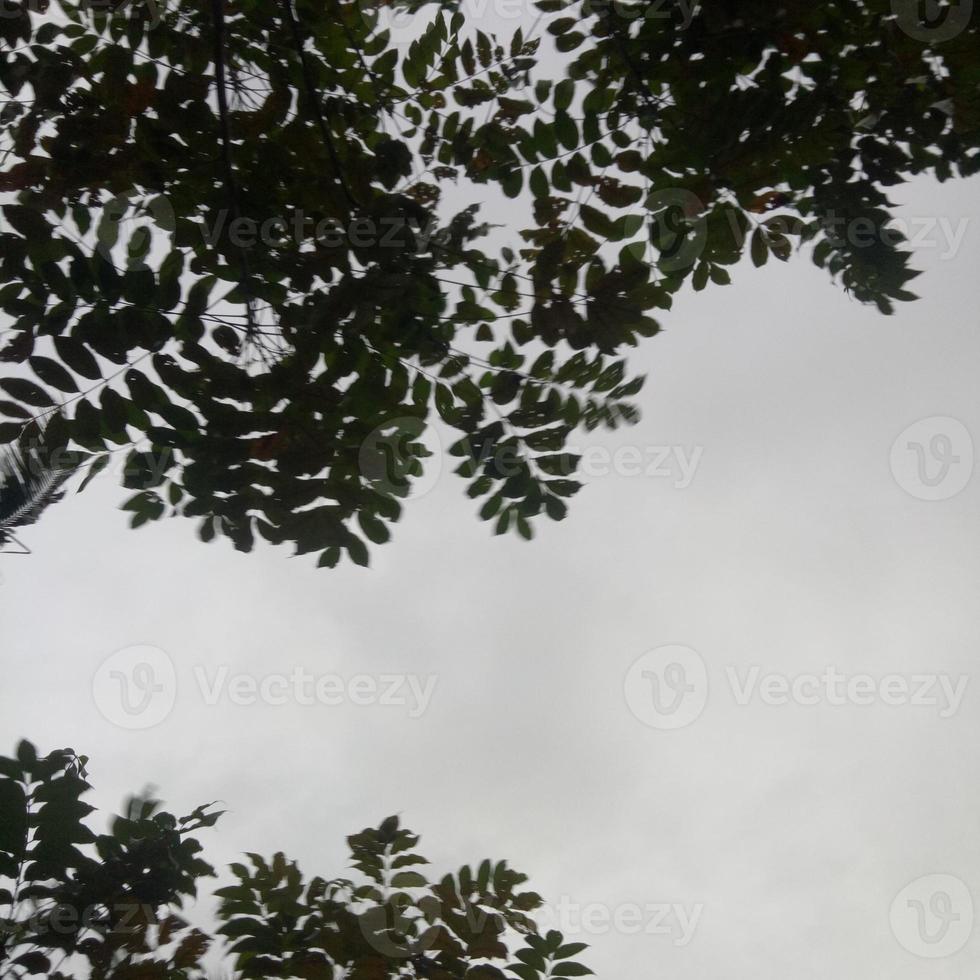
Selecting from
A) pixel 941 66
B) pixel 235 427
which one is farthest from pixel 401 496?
pixel 941 66

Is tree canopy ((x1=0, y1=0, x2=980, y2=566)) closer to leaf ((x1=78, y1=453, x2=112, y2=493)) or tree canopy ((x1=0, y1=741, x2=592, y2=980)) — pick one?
leaf ((x1=78, y1=453, x2=112, y2=493))

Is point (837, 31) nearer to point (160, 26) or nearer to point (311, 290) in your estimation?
point (311, 290)

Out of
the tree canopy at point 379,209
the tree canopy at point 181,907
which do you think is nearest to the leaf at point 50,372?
the tree canopy at point 379,209

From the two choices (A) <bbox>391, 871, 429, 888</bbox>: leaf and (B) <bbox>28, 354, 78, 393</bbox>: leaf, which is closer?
(B) <bbox>28, 354, 78, 393</bbox>: leaf

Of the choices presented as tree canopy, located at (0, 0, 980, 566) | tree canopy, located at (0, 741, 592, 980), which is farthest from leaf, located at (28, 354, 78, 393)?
tree canopy, located at (0, 741, 592, 980)

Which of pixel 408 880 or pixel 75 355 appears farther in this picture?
pixel 408 880

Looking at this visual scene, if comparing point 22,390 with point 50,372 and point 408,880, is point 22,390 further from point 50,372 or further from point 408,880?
point 408,880

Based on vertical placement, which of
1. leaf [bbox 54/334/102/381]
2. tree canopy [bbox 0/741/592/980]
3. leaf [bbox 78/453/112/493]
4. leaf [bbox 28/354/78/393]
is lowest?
tree canopy [bbox 0/741/592/980]

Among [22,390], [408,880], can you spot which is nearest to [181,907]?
[408,880]

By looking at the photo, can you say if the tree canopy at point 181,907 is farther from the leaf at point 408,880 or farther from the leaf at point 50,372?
the leaf at point 50,372

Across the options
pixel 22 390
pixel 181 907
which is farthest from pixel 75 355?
pixel 181 907

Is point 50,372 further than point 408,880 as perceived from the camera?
No

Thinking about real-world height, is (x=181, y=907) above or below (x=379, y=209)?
below

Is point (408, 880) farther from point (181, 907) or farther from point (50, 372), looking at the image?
point (50, 372)
